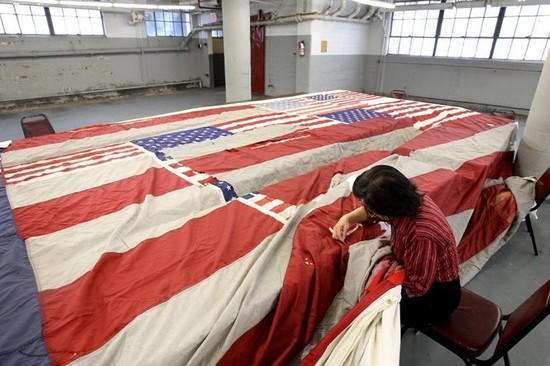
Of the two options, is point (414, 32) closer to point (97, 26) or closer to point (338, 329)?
point (97, 26)

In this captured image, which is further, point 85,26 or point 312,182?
point 85,26

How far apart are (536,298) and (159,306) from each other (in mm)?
1488

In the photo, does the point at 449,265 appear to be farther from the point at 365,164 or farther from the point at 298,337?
the point at 365,164

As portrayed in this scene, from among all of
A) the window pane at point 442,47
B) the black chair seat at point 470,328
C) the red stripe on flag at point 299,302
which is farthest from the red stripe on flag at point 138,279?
the window pane at point 442,47

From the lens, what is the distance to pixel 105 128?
11.3 ft

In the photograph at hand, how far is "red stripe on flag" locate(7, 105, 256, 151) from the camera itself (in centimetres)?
303

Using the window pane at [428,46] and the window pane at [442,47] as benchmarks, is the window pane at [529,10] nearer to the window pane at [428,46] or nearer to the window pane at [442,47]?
the window pane at [442,47]

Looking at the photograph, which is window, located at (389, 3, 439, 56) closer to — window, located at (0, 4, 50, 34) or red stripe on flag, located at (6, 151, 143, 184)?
red stripe on flag, located at (6, 151, 143, 184)

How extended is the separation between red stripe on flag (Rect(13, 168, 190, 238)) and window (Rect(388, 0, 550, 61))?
8125 millimetres

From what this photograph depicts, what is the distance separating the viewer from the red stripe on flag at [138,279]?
1.14 meters

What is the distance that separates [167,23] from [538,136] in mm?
10839

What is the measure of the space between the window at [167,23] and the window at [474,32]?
6835 mm

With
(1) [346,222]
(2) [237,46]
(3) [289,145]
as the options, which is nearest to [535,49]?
(2) [237,46]

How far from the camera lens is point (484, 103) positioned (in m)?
Result: 8.03
